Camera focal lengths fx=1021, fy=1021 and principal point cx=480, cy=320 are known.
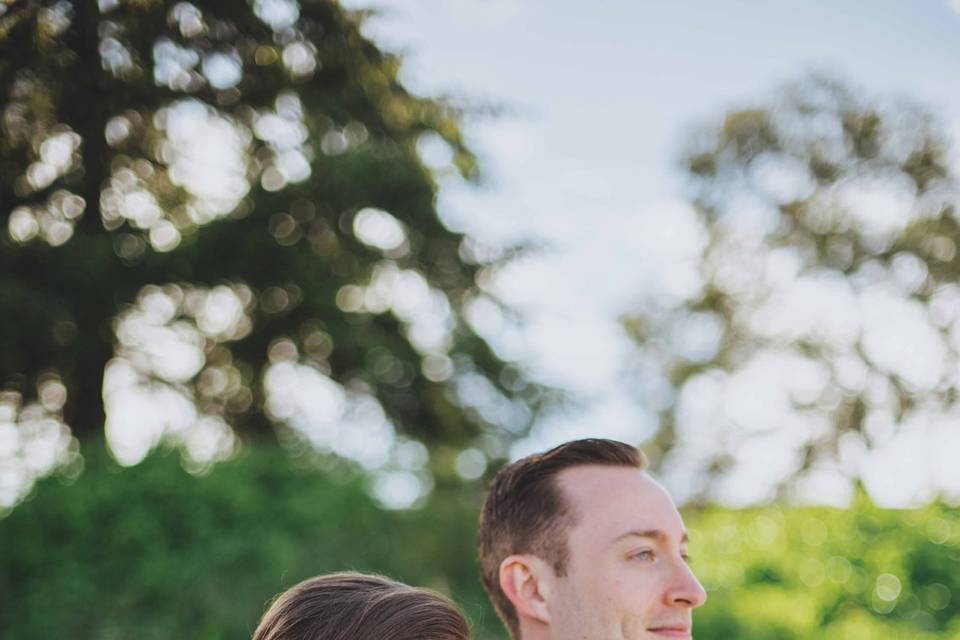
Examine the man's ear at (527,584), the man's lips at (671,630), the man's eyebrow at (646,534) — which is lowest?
the man's ear at (527,584)

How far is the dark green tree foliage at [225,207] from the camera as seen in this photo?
4.12 metres

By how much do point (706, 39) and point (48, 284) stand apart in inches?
199

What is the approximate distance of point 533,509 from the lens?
3.25 metres

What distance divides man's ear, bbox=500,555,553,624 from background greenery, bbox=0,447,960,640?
7.12 feet

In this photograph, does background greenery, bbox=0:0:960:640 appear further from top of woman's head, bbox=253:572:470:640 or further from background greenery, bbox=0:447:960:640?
top of woman's head, bbox=253:572:470:640

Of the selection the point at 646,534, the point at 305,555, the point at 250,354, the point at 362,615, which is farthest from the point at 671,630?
the point at 250,354

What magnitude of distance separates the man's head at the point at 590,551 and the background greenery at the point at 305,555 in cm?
211

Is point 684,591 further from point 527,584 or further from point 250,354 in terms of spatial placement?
point 250,354

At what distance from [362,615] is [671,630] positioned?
94cm

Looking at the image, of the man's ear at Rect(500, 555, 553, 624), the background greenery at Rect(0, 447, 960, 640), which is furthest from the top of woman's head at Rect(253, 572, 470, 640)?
the background greenery at Rect(0, 447, 960, 640)

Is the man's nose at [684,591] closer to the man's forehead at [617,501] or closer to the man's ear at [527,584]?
the man's forehead at [617,501]

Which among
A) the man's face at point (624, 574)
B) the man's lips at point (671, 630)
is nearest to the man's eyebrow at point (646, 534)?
the man's face at point (624, 574)

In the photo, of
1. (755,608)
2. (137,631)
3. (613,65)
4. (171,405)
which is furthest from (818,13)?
(171,405)

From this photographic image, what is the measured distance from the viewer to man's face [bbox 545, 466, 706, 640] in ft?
9.81
